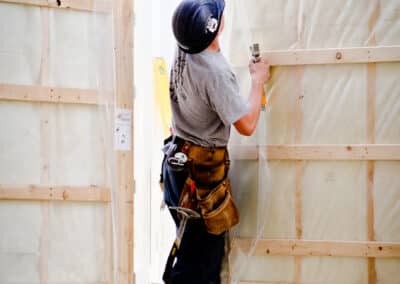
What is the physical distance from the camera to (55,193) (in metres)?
2.83

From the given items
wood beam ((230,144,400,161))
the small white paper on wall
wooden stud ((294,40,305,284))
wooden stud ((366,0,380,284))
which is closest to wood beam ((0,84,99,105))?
the small white paper on wall

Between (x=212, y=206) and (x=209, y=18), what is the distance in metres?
0.82

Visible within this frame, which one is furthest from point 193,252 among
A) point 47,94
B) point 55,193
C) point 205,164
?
point 47,94

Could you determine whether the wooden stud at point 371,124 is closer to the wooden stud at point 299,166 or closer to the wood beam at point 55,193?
the wooden stud at point 299,166

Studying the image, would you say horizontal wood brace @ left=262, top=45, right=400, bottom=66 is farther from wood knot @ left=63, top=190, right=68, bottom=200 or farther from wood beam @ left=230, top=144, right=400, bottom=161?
wood knot @ left=63, top=190, right=68, bottom=200

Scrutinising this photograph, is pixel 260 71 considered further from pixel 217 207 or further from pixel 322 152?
pixel 217 207

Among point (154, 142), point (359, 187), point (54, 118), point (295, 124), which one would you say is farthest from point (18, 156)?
point (359, 187)

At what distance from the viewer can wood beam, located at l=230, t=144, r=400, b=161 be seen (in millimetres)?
2309

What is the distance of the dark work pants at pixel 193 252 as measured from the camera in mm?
2262

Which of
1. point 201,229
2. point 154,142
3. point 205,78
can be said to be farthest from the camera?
point 154,142

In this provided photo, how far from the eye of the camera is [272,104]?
242 centimetres

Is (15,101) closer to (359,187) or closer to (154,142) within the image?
(154,142)

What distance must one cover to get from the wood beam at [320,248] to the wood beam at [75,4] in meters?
1.51

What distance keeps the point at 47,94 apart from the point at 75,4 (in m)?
0.53
